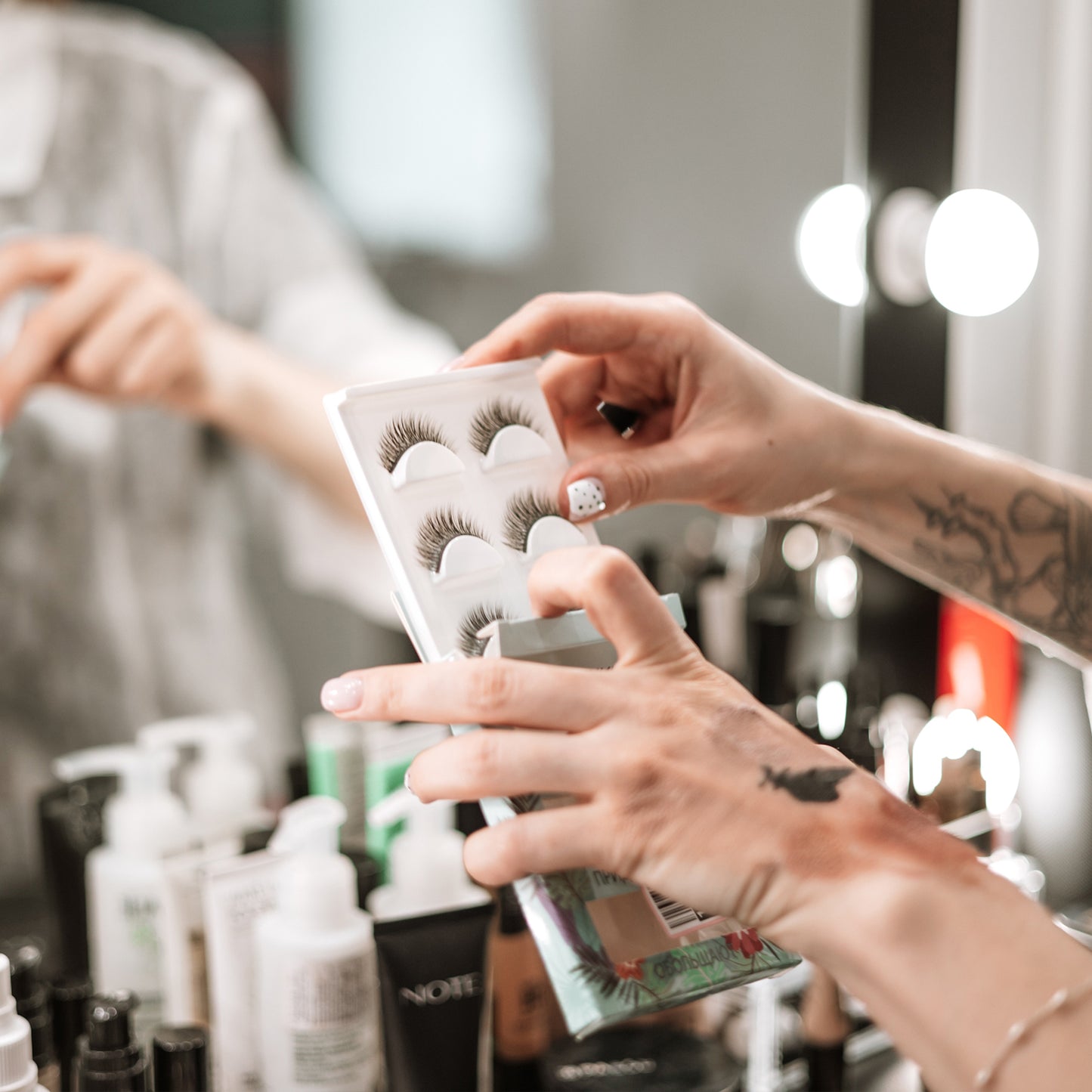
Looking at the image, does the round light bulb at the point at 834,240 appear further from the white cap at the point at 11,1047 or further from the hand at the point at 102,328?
the white cap at the point at 11,1047

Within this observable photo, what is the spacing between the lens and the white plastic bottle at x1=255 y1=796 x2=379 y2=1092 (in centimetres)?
71

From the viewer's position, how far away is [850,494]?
2.69 ft

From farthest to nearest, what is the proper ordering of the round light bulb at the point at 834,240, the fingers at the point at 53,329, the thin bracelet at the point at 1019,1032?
the round light bulb at the point at 834,240
the fingers at the point at 53,329
the thin bracelet at the point at 1019,1032

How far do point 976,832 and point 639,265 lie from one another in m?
0.70

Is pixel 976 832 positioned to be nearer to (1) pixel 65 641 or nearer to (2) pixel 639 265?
(2) pixel 639 265

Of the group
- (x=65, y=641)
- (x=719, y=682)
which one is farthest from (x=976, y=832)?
(x=65, y=641)

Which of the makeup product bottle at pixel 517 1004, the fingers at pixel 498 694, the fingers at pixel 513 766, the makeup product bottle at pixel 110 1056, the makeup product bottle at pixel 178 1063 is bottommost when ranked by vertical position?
the makeup product bottle at pixel 517 1004

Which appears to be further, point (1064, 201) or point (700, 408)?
point (1064, 201)

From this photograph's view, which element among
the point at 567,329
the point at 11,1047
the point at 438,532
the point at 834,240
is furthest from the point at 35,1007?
the point at 834,240

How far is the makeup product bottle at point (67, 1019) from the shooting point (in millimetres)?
760

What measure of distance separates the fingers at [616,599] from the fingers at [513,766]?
5 cm

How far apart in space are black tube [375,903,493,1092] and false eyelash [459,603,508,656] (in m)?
0.27

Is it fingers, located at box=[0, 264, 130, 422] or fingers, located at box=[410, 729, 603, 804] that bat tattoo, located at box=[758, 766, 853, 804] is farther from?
fingers, located at box=[0, 264, 130, 422]

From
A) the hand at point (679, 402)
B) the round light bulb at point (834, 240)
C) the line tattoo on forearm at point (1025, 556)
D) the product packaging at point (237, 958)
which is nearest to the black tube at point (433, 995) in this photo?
the product packaging at point (237, 958)
